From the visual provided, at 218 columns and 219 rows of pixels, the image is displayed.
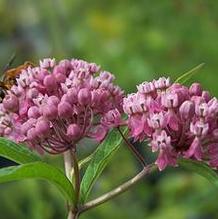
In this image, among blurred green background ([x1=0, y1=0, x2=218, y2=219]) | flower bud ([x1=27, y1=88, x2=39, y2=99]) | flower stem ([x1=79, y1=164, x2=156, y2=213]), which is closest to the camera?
flower stem ([x1=79, y1=164, x2=156, y2=213])

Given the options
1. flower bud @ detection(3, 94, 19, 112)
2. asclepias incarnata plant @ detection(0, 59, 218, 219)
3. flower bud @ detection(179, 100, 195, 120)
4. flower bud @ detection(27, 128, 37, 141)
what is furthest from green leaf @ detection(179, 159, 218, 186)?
flower bud @ detection(3, 94, 19, 112)

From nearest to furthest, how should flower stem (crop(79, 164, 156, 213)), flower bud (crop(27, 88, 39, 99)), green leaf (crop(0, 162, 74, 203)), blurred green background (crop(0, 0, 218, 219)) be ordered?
green leaf (crop(0, 162, 74, 203))
flower stem (crop(79, 164, 156, 213))
flower bud (crop(27, 88, 39, 99))
blurred green background (crop(0, 0, 218, 219))

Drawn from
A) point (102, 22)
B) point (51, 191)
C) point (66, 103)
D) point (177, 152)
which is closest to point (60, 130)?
point (66, 103)

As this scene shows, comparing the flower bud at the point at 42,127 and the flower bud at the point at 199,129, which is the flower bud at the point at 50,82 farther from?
the flower bud at the point at 199,129

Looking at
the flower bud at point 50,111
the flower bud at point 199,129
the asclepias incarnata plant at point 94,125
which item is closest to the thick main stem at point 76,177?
the asclepias incarnata plant at point 94,125

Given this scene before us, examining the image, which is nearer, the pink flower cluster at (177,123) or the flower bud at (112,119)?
the pink flower cluster at (177,123)

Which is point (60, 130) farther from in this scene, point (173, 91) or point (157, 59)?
point (157, 59)

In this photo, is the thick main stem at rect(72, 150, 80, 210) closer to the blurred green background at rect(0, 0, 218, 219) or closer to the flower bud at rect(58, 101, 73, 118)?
the flower bud at rect(58, 101, 73, 118)
